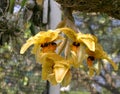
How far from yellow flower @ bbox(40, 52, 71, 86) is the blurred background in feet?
0.87

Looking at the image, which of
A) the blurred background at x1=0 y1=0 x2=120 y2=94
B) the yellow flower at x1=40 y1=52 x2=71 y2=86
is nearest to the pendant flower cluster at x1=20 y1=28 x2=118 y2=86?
the yellow flower at x1=40 y1=52 x2=71 y2=86

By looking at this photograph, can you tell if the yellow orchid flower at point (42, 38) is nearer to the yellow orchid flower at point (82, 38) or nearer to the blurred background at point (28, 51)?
the yellow orchid flower at point (82, 38)

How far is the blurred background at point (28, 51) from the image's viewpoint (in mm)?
1214

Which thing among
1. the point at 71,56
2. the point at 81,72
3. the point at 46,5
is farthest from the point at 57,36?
the point at 81,72

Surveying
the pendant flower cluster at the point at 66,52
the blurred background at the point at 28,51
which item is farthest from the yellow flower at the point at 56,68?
the blurred background at the point at 28,51

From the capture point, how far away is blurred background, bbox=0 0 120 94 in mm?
1214

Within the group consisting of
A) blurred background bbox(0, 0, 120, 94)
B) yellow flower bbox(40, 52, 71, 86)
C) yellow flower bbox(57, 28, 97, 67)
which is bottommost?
blurred background bbox(0, 0, 120, 94)

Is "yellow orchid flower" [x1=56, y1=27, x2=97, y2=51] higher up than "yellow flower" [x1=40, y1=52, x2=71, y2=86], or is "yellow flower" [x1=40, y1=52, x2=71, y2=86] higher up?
"yellow orchid flower" [x1=56, y1=27, x2=97, y2=51]

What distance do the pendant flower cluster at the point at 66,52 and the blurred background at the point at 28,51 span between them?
0.82 ft

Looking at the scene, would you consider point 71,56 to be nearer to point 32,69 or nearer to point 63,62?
point 63,62

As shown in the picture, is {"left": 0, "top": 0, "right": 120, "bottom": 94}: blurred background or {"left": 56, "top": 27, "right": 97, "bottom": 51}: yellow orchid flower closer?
{"left": 56, "top": 27, "right": 97, "bottom": 51}: yellow orchid flower

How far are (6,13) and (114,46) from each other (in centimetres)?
178

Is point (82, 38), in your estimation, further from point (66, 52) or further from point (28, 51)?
point (28, 51)

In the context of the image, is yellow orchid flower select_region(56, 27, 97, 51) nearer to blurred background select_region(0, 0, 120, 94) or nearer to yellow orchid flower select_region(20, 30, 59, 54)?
yellow orchid flower select_region(20, 30, 59, 54)
